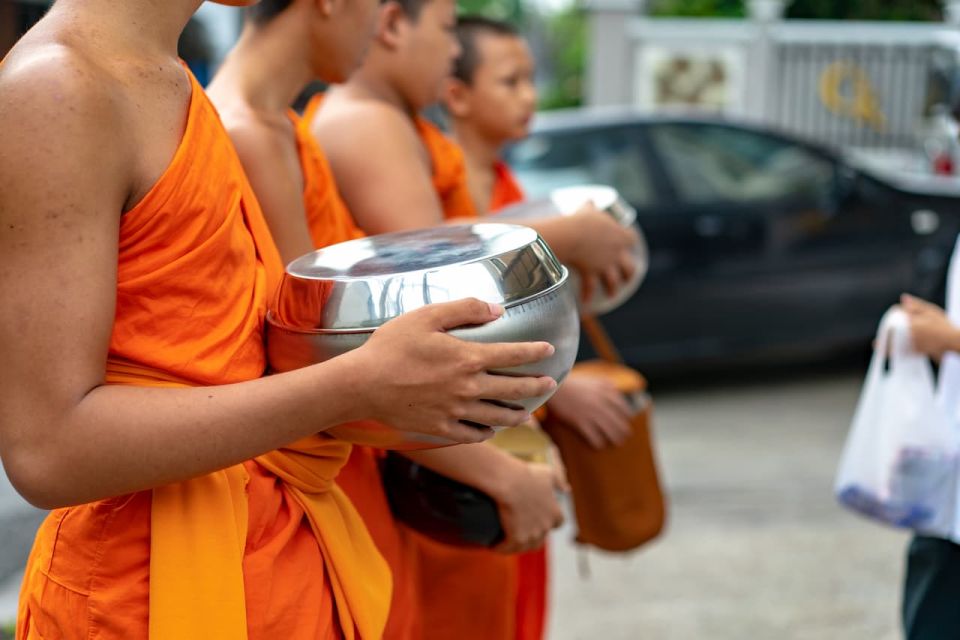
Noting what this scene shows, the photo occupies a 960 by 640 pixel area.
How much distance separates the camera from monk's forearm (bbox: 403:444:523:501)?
5.34ft

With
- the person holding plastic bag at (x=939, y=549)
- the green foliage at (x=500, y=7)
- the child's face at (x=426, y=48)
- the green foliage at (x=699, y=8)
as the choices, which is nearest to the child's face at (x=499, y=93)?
the child's face at (x=426, y=48)

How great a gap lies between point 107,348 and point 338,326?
0.23 metres

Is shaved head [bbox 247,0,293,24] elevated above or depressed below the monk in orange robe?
above

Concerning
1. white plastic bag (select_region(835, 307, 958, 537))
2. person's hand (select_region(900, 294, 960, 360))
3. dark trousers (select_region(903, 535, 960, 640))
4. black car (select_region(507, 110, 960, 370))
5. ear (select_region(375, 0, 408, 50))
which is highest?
ear (select_region(375, 0, 408, 50))

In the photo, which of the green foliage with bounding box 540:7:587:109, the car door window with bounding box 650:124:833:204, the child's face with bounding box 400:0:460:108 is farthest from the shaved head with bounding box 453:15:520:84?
the green foliage with bounding box 540:7:587:109

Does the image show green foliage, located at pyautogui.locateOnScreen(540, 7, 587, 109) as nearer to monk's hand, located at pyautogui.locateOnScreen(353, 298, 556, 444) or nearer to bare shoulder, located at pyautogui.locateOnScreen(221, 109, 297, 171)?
bare shoulder, located at pyautogui.locateOnScreen(221, 109, 297, 171)

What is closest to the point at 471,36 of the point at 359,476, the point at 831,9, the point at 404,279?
the point at 359,476

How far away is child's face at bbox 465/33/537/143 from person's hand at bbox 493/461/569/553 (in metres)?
1.20

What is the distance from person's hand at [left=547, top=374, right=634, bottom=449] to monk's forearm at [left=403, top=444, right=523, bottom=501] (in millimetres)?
503

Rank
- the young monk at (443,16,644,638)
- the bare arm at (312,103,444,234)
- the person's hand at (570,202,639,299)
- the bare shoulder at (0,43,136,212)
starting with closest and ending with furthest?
the bare shoulder at (0,43,136,212) < the bare arm at (312,103,444,234) < the person's hand at (570,202,639,299) < the young monk at (443,16,644,638)

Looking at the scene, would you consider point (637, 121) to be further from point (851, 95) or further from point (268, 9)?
point (851, 95)

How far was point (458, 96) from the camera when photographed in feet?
9.09

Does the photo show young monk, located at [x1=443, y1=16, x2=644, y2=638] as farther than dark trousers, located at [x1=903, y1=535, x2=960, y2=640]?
Yes

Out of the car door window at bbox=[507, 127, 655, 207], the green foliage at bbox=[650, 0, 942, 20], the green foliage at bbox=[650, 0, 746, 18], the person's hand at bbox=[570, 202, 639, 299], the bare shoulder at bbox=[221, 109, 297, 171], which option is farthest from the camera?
the green foliage at bbox=[650, 0, 942, 20]
